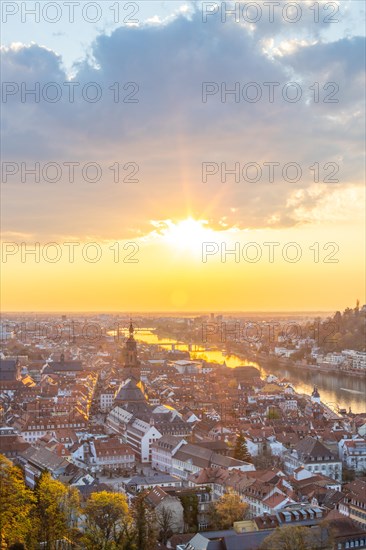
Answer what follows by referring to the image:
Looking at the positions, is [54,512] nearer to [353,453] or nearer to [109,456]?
[109,456]

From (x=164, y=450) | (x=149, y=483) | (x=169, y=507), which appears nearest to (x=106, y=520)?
(x=169, y=507)

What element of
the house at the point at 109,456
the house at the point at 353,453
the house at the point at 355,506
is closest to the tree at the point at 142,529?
the house at the point at 355,506

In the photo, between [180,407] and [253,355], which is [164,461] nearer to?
[180,407]

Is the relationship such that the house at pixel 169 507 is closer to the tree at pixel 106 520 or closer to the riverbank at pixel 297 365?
the tree at pixel 106 520

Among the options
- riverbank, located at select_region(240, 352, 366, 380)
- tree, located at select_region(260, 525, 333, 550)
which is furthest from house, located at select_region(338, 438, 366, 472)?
riverbank, located at select_region(240, 352, 366, 380)

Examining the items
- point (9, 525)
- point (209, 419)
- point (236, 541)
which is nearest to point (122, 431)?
point (209, 419)

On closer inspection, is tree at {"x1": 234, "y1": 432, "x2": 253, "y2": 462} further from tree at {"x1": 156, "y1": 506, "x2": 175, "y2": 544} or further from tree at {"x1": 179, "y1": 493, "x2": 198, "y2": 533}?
tree at {"x1": 156, "y1": 506, "x2": 175, "y2": 544}
